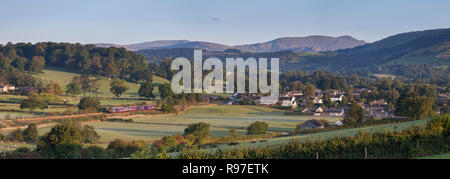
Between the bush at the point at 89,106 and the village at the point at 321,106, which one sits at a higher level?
the bush at the point at 89,106

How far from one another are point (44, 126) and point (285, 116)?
2481 cm

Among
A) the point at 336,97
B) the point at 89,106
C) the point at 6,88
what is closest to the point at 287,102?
the point at 336,97

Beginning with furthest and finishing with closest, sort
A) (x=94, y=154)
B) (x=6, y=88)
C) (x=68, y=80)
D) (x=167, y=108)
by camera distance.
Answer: (x=68, y=80) → (x=6, y=88) → (x=167, y=108) → (x=94, y=154)

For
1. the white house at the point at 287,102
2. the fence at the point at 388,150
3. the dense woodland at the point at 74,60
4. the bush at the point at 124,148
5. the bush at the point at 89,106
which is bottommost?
the white house at the point at 287,102

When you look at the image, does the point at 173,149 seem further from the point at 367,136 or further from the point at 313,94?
the point at 313,94

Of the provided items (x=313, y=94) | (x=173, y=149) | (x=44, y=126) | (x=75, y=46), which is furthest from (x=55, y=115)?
(x=75, y=46)

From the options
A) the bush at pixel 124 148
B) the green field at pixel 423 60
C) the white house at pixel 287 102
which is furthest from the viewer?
the green field at pixel 423 60

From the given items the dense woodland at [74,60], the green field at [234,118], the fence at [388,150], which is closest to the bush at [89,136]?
the green field at [234,118]

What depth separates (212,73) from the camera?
322 feet

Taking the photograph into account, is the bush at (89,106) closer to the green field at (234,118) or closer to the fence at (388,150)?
the green field at (234,118)

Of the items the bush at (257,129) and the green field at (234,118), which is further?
the green field at (234,118)

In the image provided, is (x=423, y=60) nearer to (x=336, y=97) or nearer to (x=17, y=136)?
(x=336, y=97)

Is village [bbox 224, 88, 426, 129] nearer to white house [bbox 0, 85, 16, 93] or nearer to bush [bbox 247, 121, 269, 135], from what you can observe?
bush [bbox 247, 121, 269, 135]

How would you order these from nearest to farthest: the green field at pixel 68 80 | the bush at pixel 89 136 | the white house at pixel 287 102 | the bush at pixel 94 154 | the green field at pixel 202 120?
the bush at pixel 94 154 < the bush at pixel 89 136 < the green field at pixel 202 120 < the white house at pixel 287 102 < the green field at pixel 68 80
